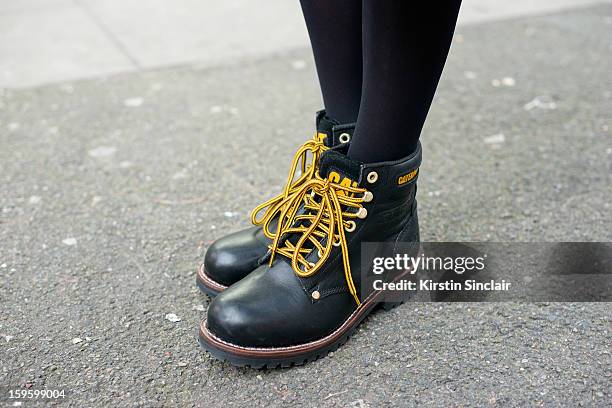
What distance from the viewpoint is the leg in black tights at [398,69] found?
109 cm

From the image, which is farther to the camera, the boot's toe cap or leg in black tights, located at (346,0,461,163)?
the boot's toe cap

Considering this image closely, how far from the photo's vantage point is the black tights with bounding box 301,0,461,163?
3.60ft

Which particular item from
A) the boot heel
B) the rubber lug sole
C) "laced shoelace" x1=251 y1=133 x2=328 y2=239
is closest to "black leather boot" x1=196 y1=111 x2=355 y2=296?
"laced shoelace" x1=251 y1=133 x2=328 y2=239

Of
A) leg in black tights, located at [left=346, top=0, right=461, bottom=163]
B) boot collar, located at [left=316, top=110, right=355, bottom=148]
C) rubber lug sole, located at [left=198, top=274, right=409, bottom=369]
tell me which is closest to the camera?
leg in black tights, located at [left=346, top=0, right=461, bottom=163]

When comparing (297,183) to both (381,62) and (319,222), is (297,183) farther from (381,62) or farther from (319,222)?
(381,62)

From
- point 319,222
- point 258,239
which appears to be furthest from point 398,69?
point 258,239

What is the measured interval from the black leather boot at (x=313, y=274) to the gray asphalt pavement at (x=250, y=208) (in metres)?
0.05

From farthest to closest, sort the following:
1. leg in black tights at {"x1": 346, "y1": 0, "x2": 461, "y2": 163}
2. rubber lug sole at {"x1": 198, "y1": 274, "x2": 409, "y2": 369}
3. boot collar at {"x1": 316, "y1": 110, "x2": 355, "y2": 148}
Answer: boot collar at {"x1": 316, "y1": 110, "x2": 355, "y2": 148}, rubber lug sole at {"x1": 198, "y1": 274, "x2": 409, "y2": 369}, leg in black tights at {"x1": 346, "y1": 0, "x2": 461, "y2": 163}

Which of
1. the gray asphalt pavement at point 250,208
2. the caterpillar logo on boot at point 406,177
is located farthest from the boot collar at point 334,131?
the gray asphalt pavement at point 250,208

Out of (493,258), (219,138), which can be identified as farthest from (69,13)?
(493,258)

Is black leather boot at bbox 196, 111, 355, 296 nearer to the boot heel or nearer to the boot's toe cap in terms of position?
the boot's toe cap

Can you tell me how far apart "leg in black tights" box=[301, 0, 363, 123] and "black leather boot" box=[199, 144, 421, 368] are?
6.0 inches

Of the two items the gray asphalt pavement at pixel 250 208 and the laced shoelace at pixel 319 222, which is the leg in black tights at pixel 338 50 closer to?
the laced shoelace at pixel 319 222

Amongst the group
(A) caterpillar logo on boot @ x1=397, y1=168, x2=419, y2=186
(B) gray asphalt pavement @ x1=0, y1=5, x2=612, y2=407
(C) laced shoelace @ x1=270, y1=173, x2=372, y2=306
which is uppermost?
(A) caterpillar logo on boot @ x1=397, y1=168, x2=419, y2=186
